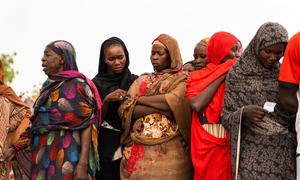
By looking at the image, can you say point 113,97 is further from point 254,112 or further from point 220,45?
point 254,112

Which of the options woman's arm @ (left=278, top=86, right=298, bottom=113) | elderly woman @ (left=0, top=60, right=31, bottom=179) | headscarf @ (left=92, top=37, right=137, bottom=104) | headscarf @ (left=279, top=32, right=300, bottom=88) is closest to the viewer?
headscarf @ (left=279, top=32, right=300, bottom=88)

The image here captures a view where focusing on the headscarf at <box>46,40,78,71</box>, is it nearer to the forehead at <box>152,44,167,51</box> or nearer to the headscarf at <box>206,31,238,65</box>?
the forehead at <box>152,44,167,51</box>

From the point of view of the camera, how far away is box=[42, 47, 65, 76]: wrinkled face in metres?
6.31

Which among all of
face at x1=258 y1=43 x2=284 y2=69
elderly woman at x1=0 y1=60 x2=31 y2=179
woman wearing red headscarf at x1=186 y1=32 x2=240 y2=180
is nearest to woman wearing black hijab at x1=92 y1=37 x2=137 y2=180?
woman wearing red headscarf at x1=186 y1=32 x2=240 y2=180

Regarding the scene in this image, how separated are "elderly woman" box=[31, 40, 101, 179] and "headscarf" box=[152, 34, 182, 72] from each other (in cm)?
76

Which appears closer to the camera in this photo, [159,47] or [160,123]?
[160,123]

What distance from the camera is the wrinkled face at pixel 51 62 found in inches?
248

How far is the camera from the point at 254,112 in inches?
214

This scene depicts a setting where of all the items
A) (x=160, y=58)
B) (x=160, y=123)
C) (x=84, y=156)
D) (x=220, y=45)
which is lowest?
(x=84, y=156)

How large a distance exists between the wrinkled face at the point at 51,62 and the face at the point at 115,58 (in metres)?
0.54

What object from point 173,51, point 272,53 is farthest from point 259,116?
point 173,51

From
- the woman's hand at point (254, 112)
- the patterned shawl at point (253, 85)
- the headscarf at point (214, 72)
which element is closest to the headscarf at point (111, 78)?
the headscarf at point (214, 72)

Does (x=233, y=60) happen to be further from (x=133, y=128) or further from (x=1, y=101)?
(x=1, y=101)

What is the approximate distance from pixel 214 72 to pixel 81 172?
1474mm
